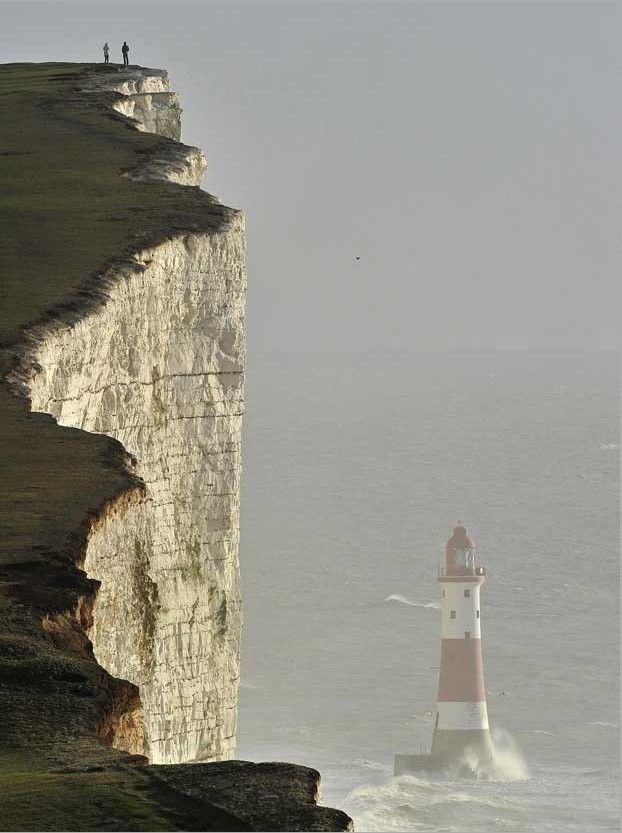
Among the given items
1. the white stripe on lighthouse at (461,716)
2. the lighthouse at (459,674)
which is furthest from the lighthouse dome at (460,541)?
the white stripe on lighthouse at (461,716)

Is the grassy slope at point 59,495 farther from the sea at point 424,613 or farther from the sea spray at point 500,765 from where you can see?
the sea spray at point 500,765

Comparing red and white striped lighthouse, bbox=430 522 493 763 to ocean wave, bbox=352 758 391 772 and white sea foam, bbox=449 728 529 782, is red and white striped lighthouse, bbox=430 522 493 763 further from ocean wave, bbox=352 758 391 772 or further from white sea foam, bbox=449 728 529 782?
ocean wave, bbox=352 758 391 772

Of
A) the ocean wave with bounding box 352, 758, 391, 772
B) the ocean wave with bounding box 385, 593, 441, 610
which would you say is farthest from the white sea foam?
the ocean wave with bounding box 385, 593, 441, 610

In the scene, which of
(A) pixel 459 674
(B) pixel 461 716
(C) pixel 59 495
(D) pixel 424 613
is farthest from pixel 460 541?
(C) pixel 59 495

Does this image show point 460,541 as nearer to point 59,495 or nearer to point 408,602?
point 408,602

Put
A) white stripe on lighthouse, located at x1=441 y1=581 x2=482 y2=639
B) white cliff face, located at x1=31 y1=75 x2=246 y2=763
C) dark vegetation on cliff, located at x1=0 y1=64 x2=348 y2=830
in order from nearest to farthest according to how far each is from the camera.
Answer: dark vegetation on cliff, located at x1=0 y1=64 x2=348 y2=830 → white cliff face, located at x1=31 y1=75 x2=246 y2=763 → white stripe on lighthouse, located at x1=441 y1=581 x2=482 y2=639

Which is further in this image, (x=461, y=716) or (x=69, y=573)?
(x=461, y=716)
